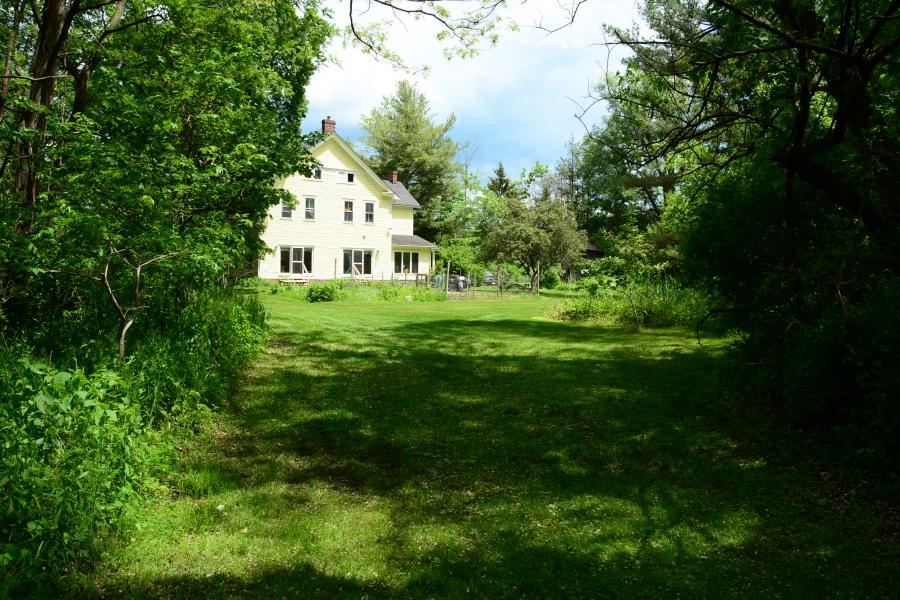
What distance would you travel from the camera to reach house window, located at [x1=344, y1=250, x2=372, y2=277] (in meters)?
33.6

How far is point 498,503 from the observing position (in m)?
4.17

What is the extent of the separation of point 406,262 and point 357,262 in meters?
4.88

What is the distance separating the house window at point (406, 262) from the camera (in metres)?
37.6

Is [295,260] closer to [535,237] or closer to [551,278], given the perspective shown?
[535,237]

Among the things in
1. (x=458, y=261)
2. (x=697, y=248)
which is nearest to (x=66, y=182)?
(x=697, y=248)

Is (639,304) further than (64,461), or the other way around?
(639,304)

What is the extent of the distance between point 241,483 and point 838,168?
5972 millimetres

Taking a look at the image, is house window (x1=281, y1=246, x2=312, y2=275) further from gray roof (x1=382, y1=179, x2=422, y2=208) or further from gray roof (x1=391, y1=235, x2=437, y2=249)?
gray roof (x1=382, y1=179, x2=422, y2=208)

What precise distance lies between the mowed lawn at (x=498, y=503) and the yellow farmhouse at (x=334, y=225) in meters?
24.7

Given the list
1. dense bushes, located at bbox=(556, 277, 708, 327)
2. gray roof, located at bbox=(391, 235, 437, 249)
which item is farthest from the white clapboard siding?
dense bushes, located at bbox=(556, 277, 708, 327)

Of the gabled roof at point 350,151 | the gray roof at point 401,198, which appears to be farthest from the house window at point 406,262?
the gabled roof at point 350,151

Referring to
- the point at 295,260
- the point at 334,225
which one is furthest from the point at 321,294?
the point at 334,225

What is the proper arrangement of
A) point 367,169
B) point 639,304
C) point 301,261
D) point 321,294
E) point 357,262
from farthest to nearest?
point 357,262
point 367,169
point 301,261
point 321,294
point 639,304

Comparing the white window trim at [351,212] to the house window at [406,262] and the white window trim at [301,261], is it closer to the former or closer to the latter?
the white window trim at [301,261]
